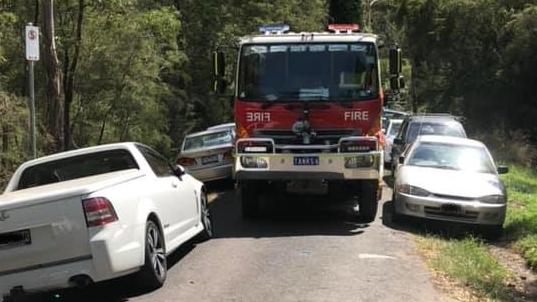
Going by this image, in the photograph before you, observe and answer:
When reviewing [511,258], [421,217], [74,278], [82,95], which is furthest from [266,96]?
[82,95]

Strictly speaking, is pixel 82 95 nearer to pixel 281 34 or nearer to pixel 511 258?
pixel 281 34

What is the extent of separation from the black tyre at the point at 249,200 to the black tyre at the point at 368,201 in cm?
172

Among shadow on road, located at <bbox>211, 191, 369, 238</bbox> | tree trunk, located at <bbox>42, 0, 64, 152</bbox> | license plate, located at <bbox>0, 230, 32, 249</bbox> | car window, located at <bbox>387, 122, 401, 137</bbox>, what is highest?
tree trunk, located at <bbox>42, 0, 64, 152</bbox>

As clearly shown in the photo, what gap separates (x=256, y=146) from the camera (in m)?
12.3

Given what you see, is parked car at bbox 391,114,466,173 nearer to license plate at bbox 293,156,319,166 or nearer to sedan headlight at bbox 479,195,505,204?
sedan headlight at bbox 479,195,505,204

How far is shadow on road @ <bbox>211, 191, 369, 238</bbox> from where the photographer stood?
39.2 ft

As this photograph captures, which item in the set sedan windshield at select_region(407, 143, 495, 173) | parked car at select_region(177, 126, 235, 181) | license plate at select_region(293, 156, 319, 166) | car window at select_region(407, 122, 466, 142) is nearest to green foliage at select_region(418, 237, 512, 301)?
license plate at select_region(293, 156, 319, 166)

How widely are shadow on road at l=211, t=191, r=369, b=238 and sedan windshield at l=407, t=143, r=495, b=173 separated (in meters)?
1.61

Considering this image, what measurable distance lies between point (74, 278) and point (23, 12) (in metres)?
17.4

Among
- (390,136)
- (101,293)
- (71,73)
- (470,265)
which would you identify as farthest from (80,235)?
(390,136)

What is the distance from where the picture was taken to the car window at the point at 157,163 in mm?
9539

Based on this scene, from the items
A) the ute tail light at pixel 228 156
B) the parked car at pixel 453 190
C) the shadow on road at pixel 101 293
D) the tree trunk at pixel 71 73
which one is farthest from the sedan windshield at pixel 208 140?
the shadow on road at pixel 101 293

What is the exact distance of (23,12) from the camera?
75.9 feet

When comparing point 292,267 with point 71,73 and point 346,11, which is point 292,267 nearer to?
→ point 71,73
